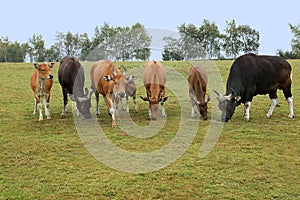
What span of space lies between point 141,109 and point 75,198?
8.21 m

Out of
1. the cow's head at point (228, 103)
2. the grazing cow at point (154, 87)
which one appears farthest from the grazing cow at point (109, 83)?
the cow's head at point (228, 103)

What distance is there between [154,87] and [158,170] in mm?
4878

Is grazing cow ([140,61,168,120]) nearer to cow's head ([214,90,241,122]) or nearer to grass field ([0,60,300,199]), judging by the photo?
grass field ([0,60,300,199])

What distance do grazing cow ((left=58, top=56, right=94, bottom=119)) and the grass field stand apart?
0.69m

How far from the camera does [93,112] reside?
46.7 ft

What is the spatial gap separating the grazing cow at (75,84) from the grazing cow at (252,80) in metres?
4.53

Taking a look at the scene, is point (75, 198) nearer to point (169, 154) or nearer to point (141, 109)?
point (169, 154)

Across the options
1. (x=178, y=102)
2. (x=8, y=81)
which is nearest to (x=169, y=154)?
(x=178, y=102)

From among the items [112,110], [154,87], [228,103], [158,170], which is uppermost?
[154,87]

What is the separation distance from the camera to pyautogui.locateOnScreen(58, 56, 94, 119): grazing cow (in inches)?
489

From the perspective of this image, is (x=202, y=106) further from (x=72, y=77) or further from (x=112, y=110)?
(x=72, y=77)

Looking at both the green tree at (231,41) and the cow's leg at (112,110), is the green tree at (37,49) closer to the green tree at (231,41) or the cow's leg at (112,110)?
the green tree at (231,41)

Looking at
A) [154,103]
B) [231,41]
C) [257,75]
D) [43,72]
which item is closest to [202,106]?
[154,103]

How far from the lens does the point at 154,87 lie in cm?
1250
